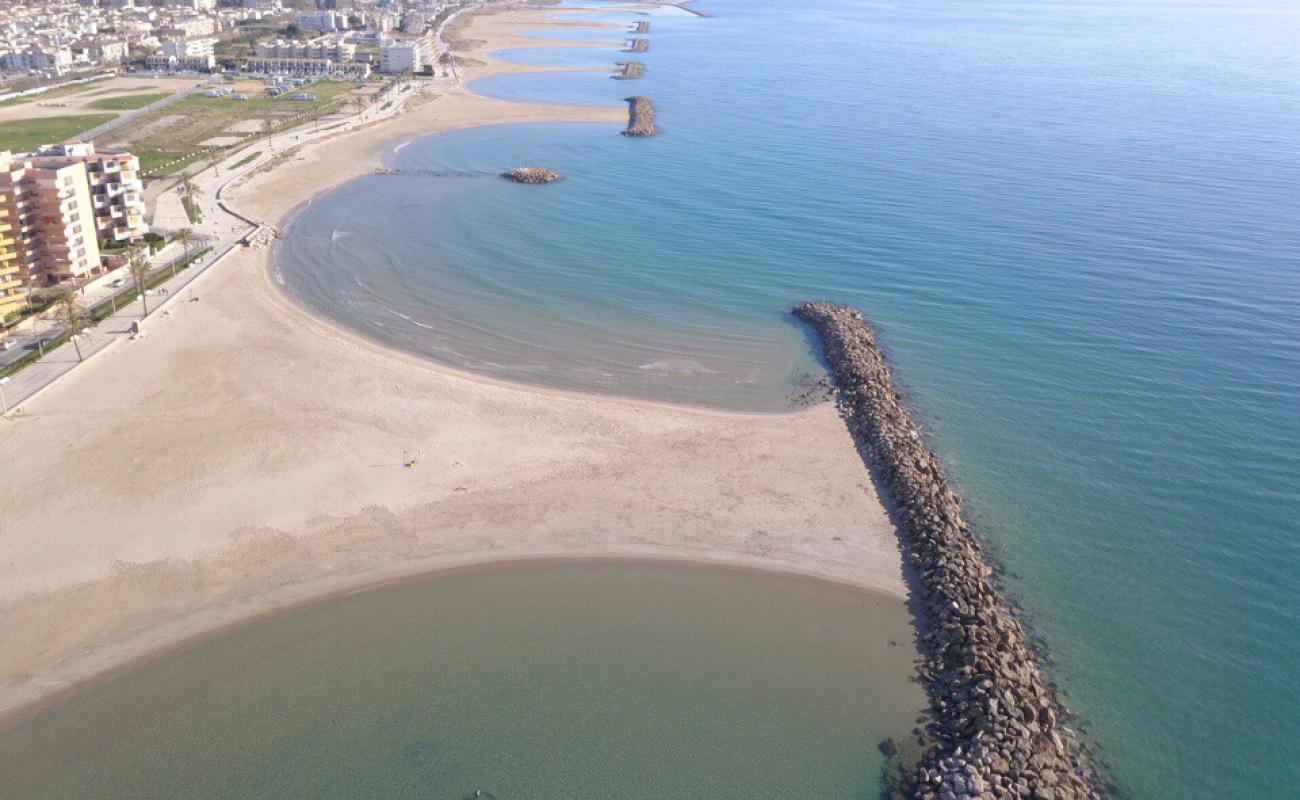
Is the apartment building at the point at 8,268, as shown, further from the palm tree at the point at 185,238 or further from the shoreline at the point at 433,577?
the shoreline at the point at 433,577

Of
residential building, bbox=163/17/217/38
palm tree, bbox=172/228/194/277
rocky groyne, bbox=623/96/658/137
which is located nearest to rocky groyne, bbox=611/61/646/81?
rocky groyne, bbox=623/96/658/137

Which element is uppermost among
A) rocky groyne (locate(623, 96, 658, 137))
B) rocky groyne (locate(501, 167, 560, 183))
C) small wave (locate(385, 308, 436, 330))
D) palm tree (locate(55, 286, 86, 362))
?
rocky groyne (locate(623, 96, 658, 137))

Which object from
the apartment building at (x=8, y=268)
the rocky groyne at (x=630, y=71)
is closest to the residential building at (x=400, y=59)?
the rocky groyne at (x=630, y=71)

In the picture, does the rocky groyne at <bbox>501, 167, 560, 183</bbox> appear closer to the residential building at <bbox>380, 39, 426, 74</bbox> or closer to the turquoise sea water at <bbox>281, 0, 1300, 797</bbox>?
the turquoise sea water at <bbox>281, 0, 1300, 797</bbox>

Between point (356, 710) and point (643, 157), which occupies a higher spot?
point (643, 157)

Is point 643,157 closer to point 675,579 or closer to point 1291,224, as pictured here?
point 1291,224

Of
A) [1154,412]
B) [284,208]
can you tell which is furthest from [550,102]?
[1154,412]
